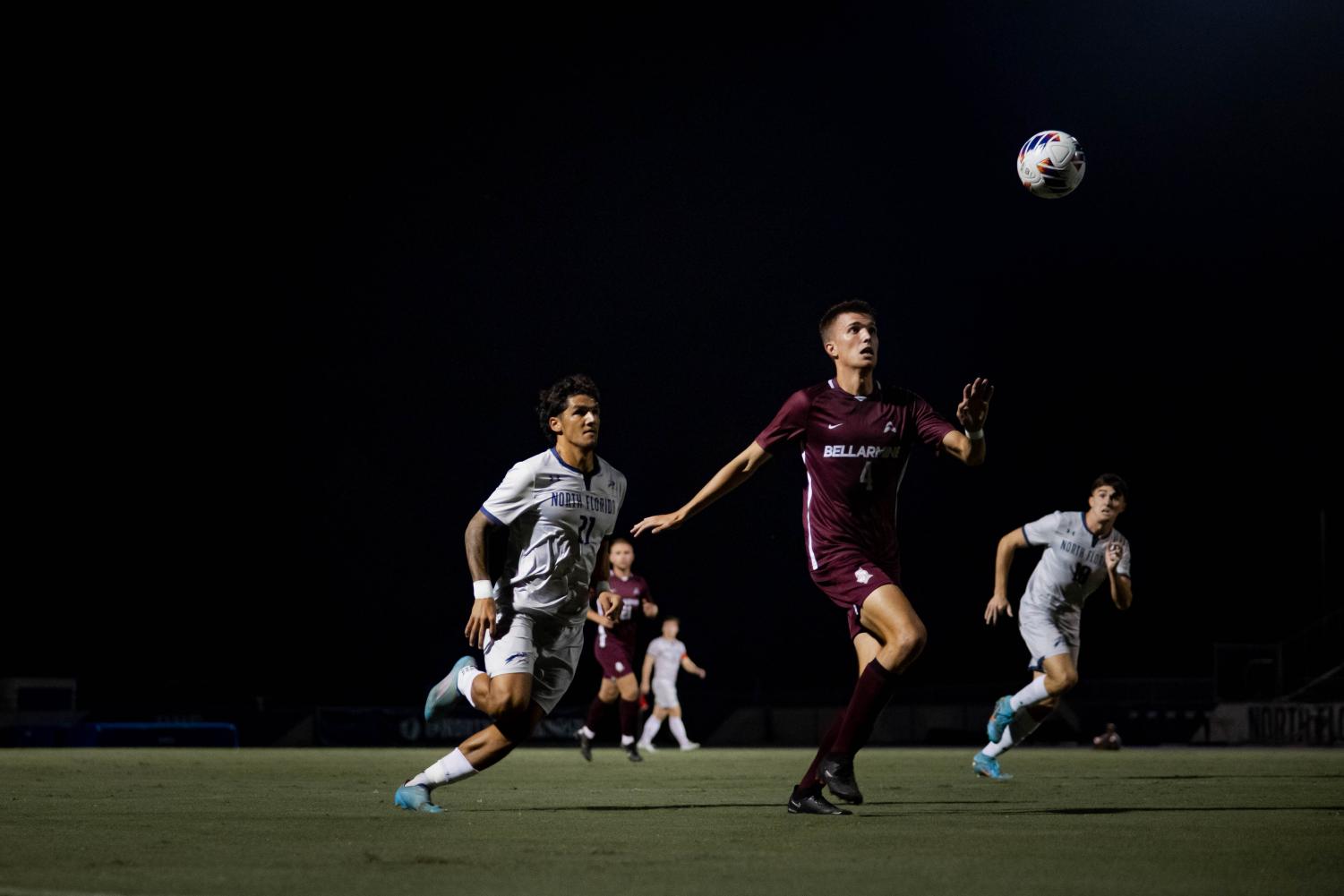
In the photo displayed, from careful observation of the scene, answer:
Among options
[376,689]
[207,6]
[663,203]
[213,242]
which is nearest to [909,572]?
[663,203]

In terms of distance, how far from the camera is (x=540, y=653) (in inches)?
332

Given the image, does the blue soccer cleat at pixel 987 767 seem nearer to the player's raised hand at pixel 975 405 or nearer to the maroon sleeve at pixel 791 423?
the maroon sleeve at pixel 791 423

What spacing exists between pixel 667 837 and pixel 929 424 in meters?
2.96

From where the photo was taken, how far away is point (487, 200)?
111 feet

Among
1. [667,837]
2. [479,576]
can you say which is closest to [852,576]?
[479,576]

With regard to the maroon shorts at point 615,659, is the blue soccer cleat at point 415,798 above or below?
above

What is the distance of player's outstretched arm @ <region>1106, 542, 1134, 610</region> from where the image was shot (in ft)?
41.8

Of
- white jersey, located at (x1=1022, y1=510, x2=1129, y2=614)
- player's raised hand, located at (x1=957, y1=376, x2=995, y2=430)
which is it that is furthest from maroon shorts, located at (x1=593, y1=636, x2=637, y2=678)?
player's raised hand, located at (x1=957, y1=376, x2=995, y2=430)

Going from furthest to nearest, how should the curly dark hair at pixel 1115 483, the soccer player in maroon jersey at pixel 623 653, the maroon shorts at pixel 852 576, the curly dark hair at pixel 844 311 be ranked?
the soccer player in maroon jersey at pixel 623 653 < the curly dark hair at pixel 1115 483 < the curly dark hair at pixel 844 311 < the maroon shorts at pixel 852 576

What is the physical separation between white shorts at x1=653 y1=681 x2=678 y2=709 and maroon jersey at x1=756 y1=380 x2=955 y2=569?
16.5 meters

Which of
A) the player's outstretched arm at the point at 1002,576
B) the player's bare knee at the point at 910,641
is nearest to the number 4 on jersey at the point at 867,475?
the player's bare knee at the point at 910,641

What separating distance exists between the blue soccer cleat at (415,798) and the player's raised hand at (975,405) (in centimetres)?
335

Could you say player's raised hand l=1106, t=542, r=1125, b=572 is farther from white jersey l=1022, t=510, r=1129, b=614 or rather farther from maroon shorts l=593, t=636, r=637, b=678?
maroon shorts l=593, t=636, r=637, b=678

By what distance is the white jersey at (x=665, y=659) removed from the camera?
83.0 feet
